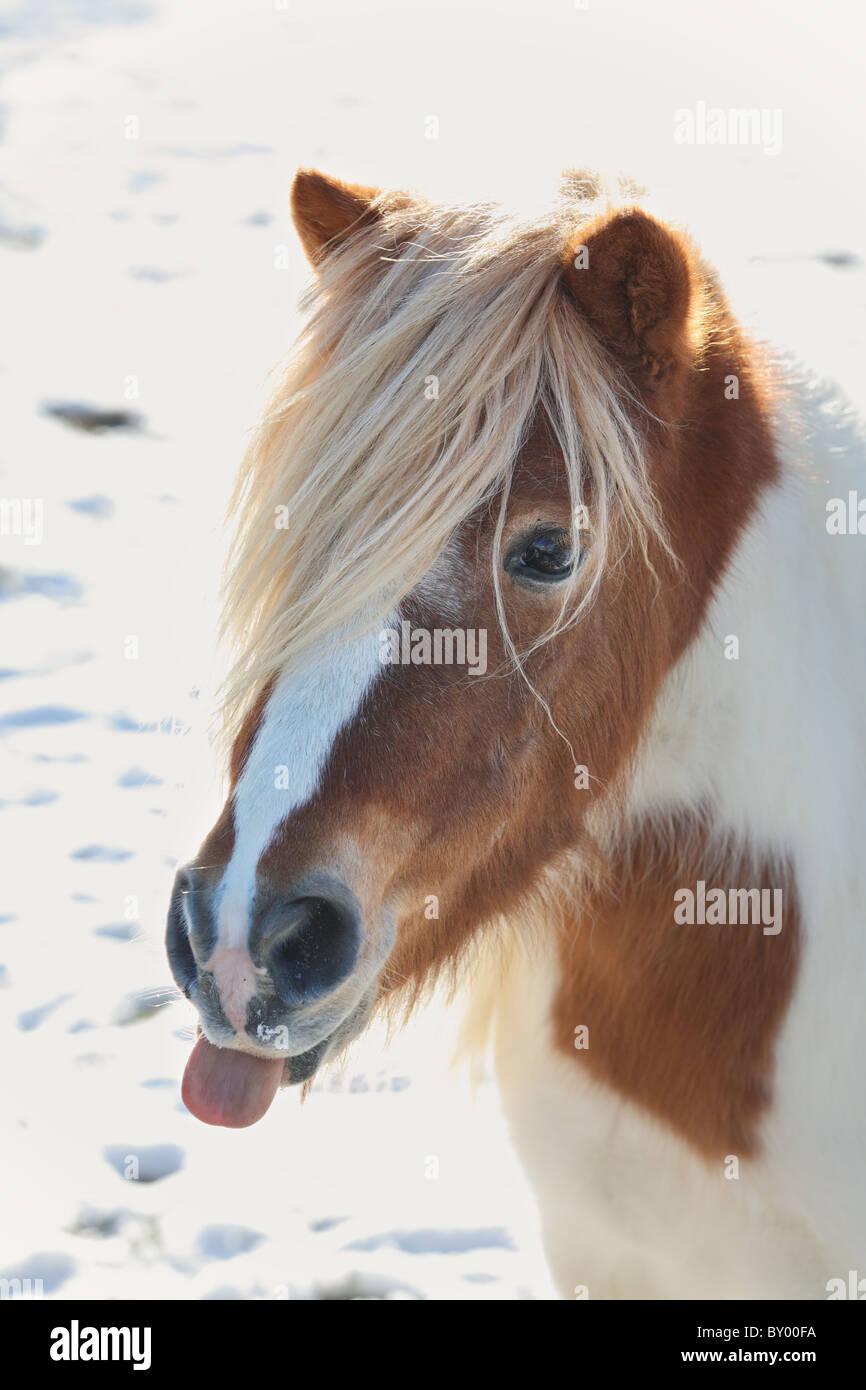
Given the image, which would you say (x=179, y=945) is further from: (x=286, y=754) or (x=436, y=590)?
(x=436, y=590)

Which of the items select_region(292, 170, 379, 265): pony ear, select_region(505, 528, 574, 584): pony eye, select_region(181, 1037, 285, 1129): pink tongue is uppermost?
select_region(292, 170, 379, 265): pony ear

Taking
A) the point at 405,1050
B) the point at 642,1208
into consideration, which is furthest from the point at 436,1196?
the point at 642,1208

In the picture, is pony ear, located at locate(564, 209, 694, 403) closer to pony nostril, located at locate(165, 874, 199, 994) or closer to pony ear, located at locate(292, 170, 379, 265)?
pony ear, located at locate(292, 170, 379, 265)

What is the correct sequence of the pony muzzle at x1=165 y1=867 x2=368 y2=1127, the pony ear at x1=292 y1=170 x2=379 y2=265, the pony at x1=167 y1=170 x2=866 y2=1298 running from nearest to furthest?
the pony muzzle at x1=165 y1=867 x2=368 y2=1127 → the pony at x1=167 y1=170 x2=866 y2=1298 → the pony ear at x1=292 y1=170 x2=379 y2=265

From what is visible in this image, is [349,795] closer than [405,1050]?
Yes

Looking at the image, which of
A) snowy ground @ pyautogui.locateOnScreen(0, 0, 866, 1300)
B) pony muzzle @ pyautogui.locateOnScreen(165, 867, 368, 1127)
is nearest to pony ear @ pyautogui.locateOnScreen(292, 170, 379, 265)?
snowy ground @ pyautogui.locateOnScreen(0, 0, 866, 1300)

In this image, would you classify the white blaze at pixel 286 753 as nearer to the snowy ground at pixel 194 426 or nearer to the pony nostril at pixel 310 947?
the pony nostril at pixel 310 947

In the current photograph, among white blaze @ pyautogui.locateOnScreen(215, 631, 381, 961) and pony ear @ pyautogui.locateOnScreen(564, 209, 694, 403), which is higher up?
pony ear @ pyautogui.locateOnScreen(564, 209, 694, 403)

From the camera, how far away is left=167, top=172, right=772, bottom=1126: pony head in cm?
168

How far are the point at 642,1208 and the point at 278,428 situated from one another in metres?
1.61

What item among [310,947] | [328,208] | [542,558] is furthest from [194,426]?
[310,947]

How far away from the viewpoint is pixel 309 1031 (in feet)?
5.65

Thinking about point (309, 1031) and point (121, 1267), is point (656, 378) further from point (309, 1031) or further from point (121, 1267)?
point (121, 1267)

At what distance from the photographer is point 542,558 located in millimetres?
1841
